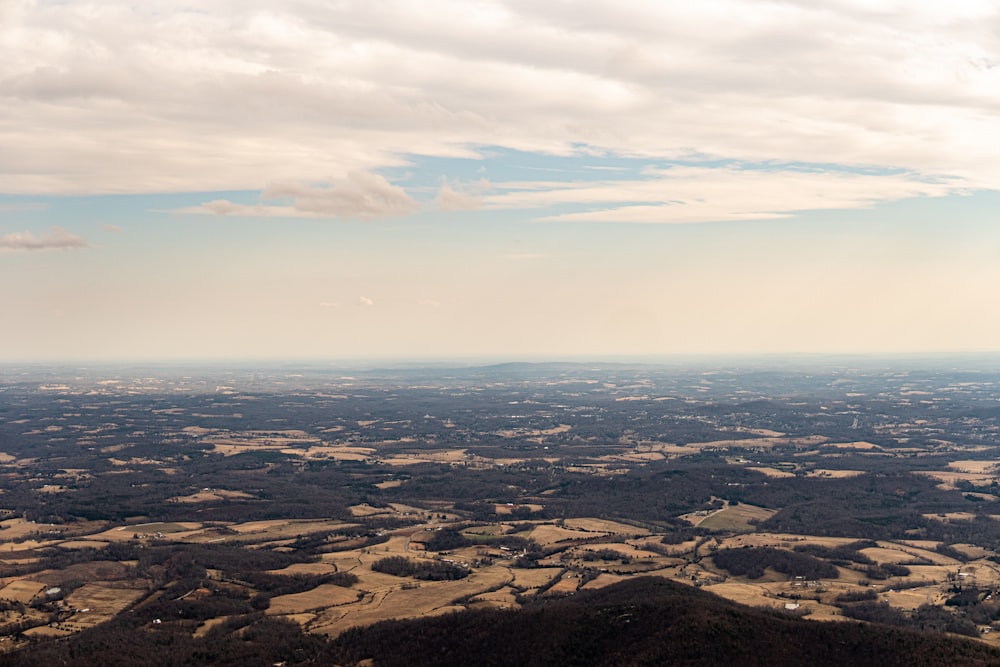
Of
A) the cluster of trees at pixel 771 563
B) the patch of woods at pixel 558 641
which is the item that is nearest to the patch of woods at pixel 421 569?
the patch of woods at pixel 558 641

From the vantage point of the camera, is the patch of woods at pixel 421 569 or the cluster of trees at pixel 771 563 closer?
the patch of woods at pixel 421 569

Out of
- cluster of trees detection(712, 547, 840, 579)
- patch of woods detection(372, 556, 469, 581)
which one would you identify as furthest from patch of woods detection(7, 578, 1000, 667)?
cluster of trees detection(712, 547, 840, 579)

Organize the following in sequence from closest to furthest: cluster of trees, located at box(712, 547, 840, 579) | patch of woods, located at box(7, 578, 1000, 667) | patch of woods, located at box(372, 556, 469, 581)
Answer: patch of woods, located at box(7, 578, 1000, 667) → patch of woods, located at box(372, 556, 469, 581) → cluster of trees, located at box(712, 547, 840, 579)

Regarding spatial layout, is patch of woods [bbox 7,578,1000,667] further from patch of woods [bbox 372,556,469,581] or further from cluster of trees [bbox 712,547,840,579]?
cluster of trees [bbox 712,547,840,579]

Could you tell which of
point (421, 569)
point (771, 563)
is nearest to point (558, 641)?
point (421, 569)

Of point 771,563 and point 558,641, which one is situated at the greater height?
point 558,641

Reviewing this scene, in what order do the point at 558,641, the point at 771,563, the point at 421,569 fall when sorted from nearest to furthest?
the point at 558,641, the point at 421,569, the point at 771,563

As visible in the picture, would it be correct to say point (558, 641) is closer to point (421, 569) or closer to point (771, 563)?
point (421, 569)

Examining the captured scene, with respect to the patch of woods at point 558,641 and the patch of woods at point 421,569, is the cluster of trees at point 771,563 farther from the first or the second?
the patch of woods at point 421,569

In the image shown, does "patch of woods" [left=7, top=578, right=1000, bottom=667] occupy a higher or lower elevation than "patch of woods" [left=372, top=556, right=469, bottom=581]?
higher
